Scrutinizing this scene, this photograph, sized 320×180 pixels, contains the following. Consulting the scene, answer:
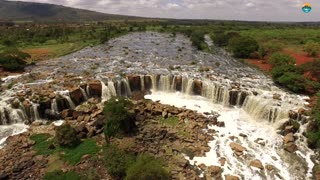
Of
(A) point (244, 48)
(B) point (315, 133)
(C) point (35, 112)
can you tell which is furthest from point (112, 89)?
(A) point (244, 48)

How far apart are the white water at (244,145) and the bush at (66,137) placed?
28.8 feet

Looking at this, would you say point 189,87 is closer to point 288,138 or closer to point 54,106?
point 288,138

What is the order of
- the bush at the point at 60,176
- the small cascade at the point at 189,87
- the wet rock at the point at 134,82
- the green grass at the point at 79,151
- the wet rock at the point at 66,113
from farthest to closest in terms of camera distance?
the wet rock at the point at 134,82
the small cascade at the point at 189,87
the wet rock at the point at 66,113
the green grass at the point at 79,151
the bush at the point at 60,176

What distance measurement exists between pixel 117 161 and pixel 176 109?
36.0ft

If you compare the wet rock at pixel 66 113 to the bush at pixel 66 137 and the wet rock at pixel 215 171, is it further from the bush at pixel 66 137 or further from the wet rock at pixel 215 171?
the wet rock at pixel 215 171

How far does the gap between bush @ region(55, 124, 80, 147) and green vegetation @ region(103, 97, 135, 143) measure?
2.33m

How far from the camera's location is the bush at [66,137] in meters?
21.2

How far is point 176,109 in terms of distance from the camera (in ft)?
92.2

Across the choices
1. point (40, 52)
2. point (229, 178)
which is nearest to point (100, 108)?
point (229, 178)

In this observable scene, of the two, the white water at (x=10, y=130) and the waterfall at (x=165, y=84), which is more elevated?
the waterfall at (x=165, y=84)

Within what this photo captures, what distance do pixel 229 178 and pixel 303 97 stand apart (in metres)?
17.0

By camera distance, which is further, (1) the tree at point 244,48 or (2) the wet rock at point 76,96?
(1) the tree at point 244,48

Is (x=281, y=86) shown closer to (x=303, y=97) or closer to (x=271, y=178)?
(x=303, y=97)

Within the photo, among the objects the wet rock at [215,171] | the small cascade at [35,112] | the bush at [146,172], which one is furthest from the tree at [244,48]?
the bush at [146,172]
